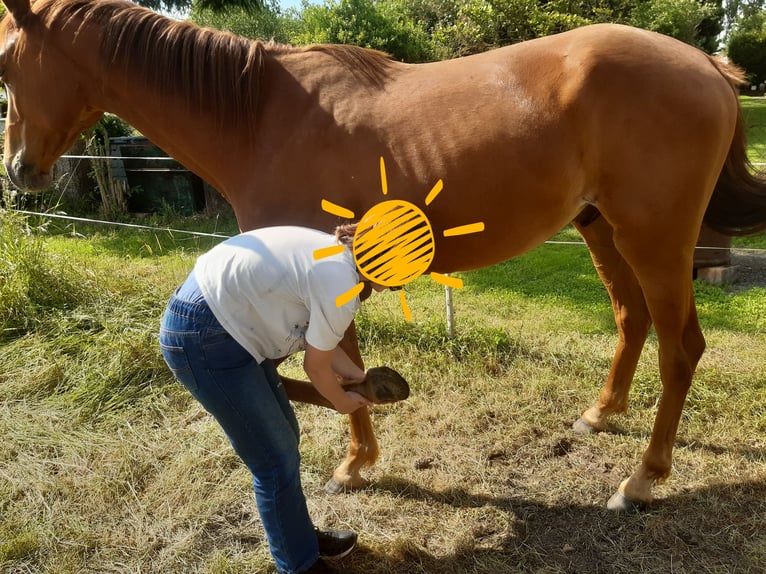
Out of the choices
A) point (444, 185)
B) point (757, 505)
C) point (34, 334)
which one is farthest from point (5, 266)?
point (757, 505)

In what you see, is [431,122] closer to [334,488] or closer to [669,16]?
[334,488]

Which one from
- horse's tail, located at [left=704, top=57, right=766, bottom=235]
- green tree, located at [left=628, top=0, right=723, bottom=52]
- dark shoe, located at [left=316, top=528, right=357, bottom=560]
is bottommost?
dark shoe, located at [left=316, top=528, right=357, bottom=560]

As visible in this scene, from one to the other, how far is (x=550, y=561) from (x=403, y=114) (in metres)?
1.76

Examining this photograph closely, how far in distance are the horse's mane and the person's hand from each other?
1.10 metres

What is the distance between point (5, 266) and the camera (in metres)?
3.99

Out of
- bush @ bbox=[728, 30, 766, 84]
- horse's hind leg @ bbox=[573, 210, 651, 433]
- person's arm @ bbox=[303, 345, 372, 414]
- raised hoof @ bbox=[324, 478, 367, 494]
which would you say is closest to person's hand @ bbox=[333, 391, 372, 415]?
person's arm @ bbox=[303, 345, 372, 414]

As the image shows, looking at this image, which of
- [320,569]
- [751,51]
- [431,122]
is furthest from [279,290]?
[751,51]

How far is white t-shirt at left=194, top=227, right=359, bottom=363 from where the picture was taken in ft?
4.75

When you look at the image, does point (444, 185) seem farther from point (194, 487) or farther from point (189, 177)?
point (189, 177)

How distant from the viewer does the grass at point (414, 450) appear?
213 cm

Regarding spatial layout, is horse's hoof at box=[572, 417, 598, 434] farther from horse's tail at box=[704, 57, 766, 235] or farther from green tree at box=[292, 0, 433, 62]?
green tree at box=[292, 0, 433, 62]

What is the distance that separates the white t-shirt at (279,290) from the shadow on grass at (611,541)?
1.07 m

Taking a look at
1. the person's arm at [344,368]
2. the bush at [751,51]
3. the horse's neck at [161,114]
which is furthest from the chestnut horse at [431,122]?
the bush at [751,51]

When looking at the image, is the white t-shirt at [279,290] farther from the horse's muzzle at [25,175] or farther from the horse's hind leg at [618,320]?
the horse's hind leg at [618,320]
